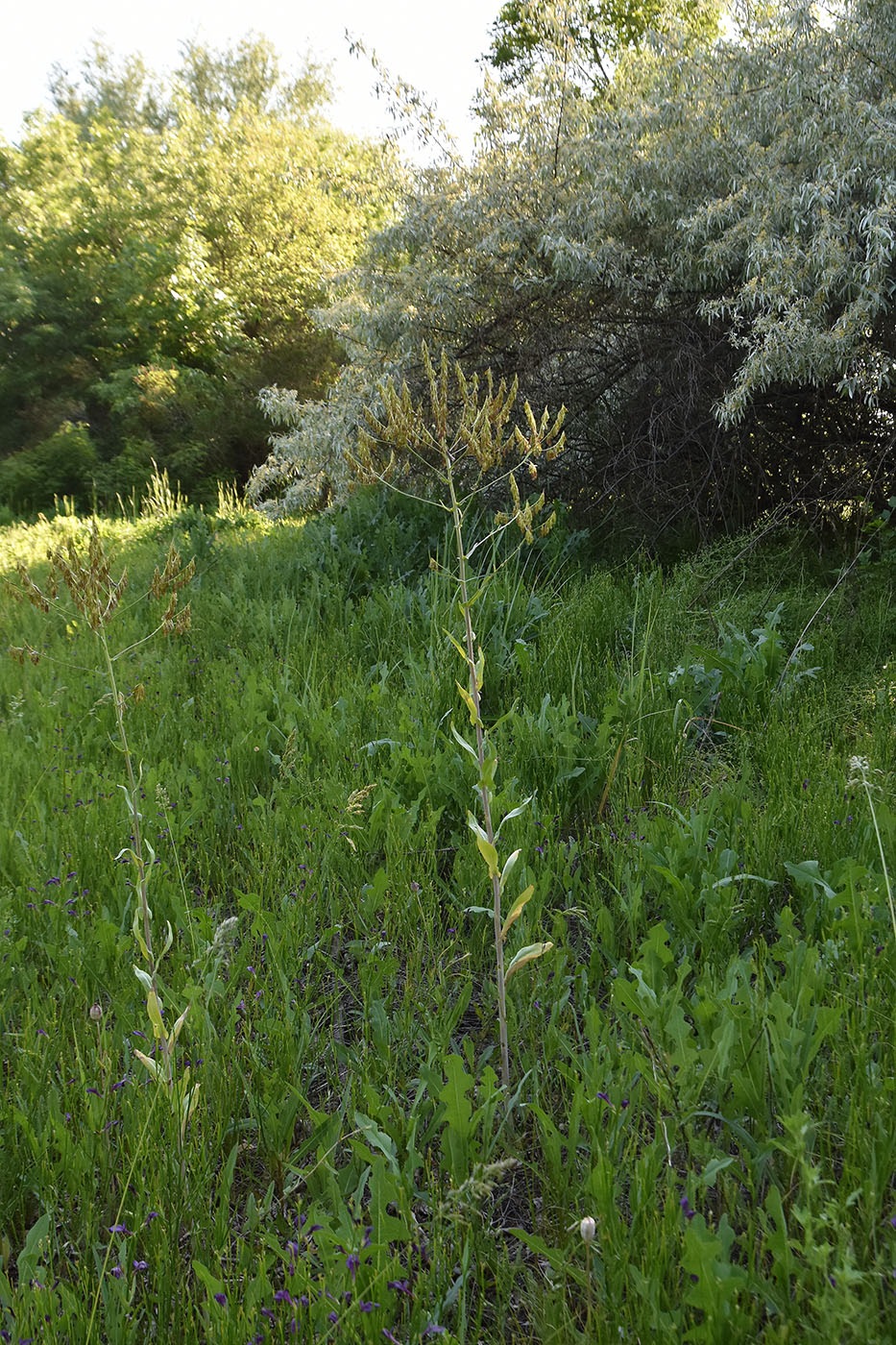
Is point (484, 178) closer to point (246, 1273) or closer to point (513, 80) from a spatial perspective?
point (513, 80)

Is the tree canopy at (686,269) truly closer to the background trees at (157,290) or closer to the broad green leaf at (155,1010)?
the broad green leaf at (155,1010)

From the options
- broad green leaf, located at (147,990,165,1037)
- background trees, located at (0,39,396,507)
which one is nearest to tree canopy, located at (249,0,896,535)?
broad green leaf, located at (147,990,165,1037)

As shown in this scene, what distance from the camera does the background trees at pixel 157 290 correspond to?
19828 millimetres

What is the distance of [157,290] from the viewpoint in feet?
67.2

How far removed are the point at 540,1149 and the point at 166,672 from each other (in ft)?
10.7

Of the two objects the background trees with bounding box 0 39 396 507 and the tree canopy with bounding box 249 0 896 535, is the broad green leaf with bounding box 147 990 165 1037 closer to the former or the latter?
the tree canopy with bounding box 249 0 896 535

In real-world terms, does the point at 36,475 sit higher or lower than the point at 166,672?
higher

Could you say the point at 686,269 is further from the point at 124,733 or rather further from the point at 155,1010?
the point at 155,1010

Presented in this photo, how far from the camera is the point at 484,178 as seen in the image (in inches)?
236

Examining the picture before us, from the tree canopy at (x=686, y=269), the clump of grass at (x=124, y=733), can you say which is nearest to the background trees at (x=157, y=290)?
the tree canopy at (x=686, y=269)

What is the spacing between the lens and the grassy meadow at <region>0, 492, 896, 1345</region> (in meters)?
1.33

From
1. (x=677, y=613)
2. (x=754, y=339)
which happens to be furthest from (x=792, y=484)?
(x=677, y=613)

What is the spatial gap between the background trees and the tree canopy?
14197 millimetres

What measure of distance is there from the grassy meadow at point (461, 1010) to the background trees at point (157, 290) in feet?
56.2
